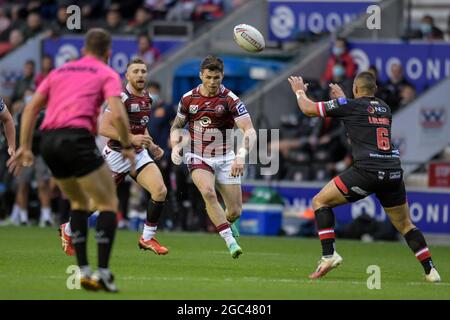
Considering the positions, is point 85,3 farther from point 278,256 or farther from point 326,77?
point 278,256

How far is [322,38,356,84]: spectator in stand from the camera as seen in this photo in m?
25.2

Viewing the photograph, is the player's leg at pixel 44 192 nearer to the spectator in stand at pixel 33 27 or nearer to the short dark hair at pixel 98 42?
the spectator in stand at pixel 33 27

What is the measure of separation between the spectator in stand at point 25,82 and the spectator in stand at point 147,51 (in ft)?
8.09

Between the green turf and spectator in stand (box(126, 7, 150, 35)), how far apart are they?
909 centimetres

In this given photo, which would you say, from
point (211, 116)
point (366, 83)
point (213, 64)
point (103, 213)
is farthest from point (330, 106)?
point (103, 213)

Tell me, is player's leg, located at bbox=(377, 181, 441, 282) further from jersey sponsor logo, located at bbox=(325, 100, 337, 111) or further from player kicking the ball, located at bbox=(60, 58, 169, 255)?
player kicking the ball, located at bbox=(60, 58, 169, 255)

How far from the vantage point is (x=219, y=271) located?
48.2 feet

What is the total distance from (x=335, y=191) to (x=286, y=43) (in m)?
14.8

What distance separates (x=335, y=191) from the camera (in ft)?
46.8

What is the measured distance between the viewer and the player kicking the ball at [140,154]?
52.6 feet

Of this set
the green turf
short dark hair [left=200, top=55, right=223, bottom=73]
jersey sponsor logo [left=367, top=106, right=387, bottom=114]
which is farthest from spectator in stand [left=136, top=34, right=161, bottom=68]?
jersey sponsor logo [left=367, top=106, right=387, bottom=114]

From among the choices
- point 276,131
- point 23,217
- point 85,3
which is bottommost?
point 23,217

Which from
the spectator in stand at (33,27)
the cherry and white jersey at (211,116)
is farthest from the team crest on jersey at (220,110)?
the spectator in stand at (33,27)
